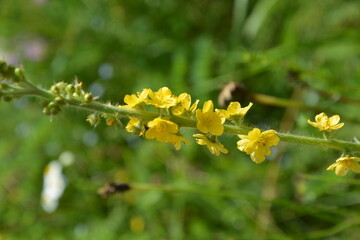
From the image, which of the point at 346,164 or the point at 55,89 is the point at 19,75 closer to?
the point at 55,89

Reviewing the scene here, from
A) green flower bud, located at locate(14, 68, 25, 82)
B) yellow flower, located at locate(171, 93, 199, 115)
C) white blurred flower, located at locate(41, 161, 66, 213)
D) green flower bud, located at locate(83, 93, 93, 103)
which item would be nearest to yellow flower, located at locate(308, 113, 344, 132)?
yellow flower, located at locate(171, 93, 199, 115)

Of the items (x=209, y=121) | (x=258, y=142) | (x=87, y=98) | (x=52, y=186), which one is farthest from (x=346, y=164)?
(x=52, y=186)

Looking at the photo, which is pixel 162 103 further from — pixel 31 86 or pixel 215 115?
pixel 31 86

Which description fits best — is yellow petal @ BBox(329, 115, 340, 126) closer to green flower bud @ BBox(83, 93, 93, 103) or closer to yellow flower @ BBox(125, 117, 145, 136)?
yellow flower @ BBox(125, 117, 145, 136)

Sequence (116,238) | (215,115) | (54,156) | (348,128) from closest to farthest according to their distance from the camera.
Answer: (215,115) < (348,128) < (116,238) < (54,156)

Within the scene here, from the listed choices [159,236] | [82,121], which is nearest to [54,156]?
[82,121]
